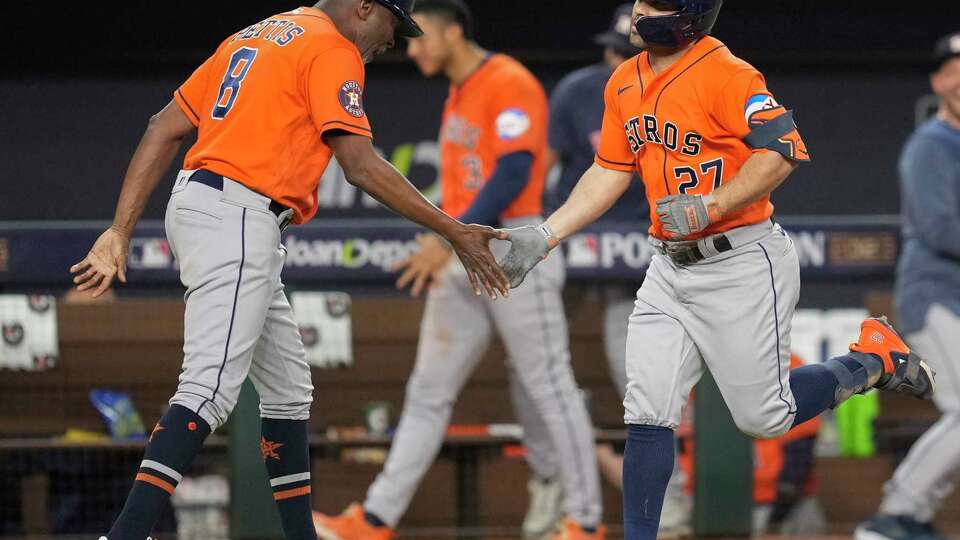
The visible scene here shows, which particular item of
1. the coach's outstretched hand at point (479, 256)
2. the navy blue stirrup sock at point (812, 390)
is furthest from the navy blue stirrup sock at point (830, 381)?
the coach's outstretched hand at point (479, 256)

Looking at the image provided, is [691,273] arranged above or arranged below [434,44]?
below

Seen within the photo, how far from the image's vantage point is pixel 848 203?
8.12 meters

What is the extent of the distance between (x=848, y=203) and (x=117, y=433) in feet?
14.6

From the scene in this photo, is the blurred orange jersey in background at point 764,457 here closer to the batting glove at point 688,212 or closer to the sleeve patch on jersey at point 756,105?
the batting glove at point 688,212

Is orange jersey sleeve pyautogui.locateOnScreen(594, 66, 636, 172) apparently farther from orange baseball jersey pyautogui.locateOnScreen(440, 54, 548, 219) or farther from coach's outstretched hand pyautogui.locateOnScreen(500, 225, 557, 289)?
orange baseball jersey pyautogui.locateOnScreen(440, 54, 548, 219)

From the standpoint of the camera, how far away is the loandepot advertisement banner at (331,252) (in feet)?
18.1

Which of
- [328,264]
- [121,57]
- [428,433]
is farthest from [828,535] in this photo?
[121,57]

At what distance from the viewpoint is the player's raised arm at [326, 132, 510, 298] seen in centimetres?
339

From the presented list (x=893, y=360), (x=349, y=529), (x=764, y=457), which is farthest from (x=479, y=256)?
(x=764, y=457)

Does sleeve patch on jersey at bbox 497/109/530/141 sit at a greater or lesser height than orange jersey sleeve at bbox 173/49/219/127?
greater

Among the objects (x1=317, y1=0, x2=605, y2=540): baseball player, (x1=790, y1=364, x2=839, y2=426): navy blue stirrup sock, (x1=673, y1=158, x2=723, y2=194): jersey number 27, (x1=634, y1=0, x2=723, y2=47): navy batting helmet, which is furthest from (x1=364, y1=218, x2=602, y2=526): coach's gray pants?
(x1=634, y1=0, x2=723, y2=47): navy batting helmet

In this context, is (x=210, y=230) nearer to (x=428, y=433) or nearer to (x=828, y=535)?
(x=428, y=433)

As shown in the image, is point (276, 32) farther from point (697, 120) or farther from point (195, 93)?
point (697, 120)

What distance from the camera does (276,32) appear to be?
351 cm
